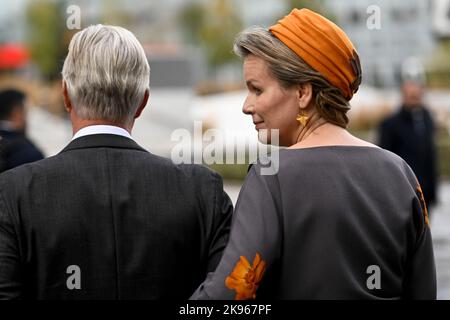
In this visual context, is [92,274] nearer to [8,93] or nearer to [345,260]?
[345,260]

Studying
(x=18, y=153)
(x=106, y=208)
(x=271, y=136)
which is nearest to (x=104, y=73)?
(x=106, y=208)

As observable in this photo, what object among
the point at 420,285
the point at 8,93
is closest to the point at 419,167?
the point at 8,93

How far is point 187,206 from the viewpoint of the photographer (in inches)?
107

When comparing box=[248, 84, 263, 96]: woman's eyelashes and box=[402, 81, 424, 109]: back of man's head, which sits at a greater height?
box=[402, 81, 424, 109]: back of man's head

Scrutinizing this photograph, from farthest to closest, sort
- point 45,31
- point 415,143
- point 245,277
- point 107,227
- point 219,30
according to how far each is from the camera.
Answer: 1. point 45,31
2. point 219,30
3. point 415,143
4. point 107,227
5. point 245,277

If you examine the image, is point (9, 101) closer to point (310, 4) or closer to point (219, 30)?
point (310, 4)

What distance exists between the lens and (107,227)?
266 centimetres

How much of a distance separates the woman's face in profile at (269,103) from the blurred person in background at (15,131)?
138 inches

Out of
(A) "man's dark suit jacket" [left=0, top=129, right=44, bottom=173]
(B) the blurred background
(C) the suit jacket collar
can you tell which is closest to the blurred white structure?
(B) the blurred background

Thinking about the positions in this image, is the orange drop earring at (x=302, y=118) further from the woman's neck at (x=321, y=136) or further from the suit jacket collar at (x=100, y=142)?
the suit jacket collar at (x=100, y=142)

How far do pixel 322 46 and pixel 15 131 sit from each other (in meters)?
4.36

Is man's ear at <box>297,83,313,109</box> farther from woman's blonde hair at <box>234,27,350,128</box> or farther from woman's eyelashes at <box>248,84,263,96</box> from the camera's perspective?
woman's eyelashes at <box>248,84,263,96</box>

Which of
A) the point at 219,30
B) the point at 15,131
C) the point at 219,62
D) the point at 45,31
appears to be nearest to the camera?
the point at 15,131

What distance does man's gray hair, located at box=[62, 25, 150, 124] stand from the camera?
268 centimetres
